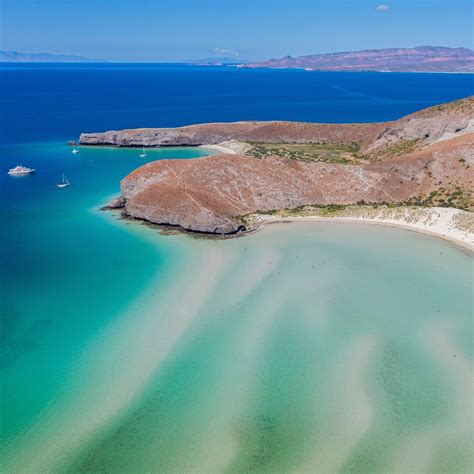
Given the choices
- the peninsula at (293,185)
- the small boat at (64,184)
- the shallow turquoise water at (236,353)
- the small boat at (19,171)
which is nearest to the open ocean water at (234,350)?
the shallow turquoise water at (236,353)

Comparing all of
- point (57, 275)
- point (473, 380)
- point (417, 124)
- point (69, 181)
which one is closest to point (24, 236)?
point (57, 275)

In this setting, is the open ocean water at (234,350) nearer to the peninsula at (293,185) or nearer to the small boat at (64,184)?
the peninsula at (293,185)

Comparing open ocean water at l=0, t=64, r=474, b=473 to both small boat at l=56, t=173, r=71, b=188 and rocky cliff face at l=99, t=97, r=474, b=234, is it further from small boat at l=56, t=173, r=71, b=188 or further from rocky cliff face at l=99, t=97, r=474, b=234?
small boat at l=56, t=173, r=71, b=188

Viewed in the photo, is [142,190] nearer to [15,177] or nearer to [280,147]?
[15,177]

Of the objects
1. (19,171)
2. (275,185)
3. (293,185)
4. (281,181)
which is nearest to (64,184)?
(19,171)

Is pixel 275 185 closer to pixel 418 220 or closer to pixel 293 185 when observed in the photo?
pixel 293 185

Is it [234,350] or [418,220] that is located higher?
[234,350]

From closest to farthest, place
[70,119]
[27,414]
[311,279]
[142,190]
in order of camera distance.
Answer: [27,414], [311,279], [142,190], [70,119]
